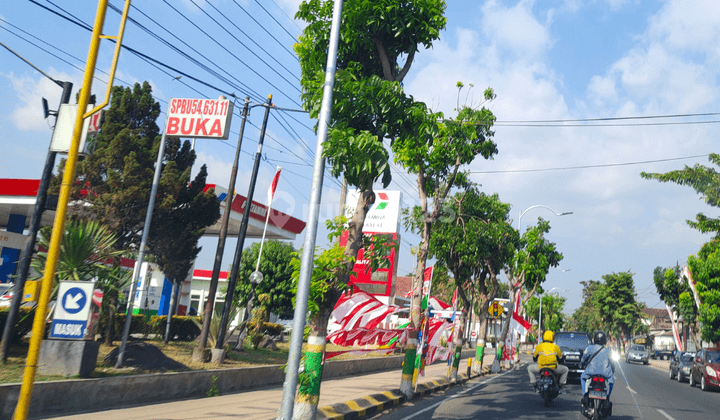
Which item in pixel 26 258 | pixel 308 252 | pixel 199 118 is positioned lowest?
pixel 26 258

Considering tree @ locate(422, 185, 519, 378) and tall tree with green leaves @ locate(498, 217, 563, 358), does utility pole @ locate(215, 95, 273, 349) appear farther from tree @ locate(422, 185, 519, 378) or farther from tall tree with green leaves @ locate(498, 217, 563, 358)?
tall tree with green leaves @ locate(498, 217, 563, 358)

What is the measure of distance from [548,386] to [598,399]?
2.85 metres

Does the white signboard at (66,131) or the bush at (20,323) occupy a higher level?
the white signboard at (66,131)

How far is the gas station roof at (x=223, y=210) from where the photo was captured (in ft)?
78.8

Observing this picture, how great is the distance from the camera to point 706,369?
2250 cm

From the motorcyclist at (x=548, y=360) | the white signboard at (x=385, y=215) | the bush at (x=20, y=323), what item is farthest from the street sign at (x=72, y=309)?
the white signboard at (x=385, y=215)

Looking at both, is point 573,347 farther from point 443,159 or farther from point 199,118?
point 199,118

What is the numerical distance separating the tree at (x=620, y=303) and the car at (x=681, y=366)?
5244cm

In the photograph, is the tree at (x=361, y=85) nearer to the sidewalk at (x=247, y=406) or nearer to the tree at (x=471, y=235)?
the sidewalk at (x=247, y=406)

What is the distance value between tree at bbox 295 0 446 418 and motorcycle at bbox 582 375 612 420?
5167 mm

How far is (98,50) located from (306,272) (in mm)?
4384

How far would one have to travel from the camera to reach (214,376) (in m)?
12.8

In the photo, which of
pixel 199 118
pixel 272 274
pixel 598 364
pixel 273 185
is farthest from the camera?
pixel 272 274

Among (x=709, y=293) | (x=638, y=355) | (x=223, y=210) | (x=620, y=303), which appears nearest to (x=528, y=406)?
(x=223, y=210)
